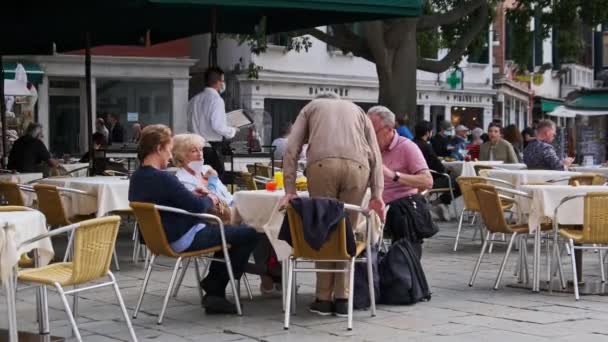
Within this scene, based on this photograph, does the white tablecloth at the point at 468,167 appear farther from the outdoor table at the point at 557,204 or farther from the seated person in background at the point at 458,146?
the outdoor table at the point at 557,204

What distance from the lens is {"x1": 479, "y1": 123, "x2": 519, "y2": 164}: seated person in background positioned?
721 inches

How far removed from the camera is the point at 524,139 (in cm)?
2381

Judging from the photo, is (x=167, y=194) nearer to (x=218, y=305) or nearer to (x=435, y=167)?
(x=218, y=305)

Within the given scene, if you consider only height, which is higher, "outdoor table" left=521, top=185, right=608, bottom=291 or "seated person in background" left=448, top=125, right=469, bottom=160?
"seated person in background" left=448, top=125, right=469, bottom=160

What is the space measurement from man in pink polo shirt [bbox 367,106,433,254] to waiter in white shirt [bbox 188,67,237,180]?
10.3ft

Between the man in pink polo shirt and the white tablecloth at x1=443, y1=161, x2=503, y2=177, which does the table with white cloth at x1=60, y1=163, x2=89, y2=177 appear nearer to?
the white tablecloth at x1=443, y1=161, x2=503, y2=177

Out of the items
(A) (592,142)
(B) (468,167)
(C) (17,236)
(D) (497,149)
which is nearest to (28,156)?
(B) (468,167)

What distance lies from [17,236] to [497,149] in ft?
39.6

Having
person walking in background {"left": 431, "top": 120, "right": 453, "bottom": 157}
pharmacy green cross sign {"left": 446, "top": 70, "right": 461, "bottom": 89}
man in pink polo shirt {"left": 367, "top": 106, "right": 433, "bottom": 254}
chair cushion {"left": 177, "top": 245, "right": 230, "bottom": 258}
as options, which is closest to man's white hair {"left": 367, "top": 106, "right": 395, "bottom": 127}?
man in pink polo shirt {"left": 367, "top": 106, "right": 433, "bottom": 254}

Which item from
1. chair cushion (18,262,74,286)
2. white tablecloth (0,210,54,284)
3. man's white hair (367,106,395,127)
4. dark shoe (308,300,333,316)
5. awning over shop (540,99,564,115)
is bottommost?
dark shoe (308,300,333,316)

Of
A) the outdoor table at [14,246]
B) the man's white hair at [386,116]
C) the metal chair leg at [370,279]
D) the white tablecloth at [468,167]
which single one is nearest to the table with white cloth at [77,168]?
the white tablecloth at [468,167]

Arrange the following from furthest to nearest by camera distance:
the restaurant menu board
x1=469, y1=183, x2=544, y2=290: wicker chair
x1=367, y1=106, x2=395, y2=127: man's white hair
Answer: the restaurant menu board < x1=469, y1=183, x2=544, y2=290: wicker chair < x1=367, y1=106, x2=395, y2=127: man's white hair

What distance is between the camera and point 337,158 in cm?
892

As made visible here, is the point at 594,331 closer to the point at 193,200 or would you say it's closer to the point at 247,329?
the point at 247,329
